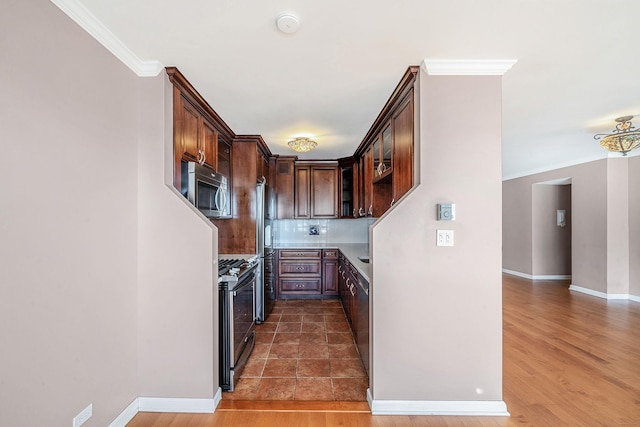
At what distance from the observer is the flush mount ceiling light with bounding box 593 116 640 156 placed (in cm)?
311

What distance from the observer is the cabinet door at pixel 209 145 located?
268 centimetres

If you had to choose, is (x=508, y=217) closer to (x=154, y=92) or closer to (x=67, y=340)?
(x=154, y=92)

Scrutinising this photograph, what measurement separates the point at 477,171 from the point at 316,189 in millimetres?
3284

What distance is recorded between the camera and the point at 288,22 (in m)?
1.48

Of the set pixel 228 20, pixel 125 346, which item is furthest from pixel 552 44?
pixel 125 346

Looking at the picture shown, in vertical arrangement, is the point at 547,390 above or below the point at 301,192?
below

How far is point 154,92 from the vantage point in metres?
2.00

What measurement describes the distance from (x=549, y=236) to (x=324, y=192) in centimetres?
522

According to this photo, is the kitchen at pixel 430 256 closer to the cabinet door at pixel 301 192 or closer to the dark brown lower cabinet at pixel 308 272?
the dark brown lower cabinet at pixel 308 272

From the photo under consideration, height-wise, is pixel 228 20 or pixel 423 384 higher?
pixel 228 20

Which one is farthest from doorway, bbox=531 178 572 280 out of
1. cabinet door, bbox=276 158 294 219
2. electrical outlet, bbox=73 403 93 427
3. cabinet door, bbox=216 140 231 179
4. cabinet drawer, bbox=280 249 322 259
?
electrical outlet, bbox=73 403 93 427

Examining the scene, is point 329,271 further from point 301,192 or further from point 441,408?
point 441,408

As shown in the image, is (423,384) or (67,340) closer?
Answer: (67,340)

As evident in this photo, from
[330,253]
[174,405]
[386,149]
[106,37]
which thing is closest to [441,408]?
[174,405]
